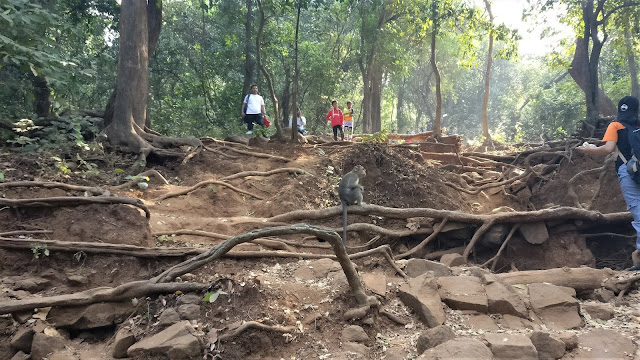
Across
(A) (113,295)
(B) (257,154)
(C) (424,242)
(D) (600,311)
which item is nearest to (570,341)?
(D) (600,311)

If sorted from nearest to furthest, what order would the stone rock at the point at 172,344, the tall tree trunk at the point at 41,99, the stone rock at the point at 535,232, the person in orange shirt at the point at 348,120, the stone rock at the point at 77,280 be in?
the stone rock at the point at 172,344
the stone rock at the point at 77,280
the stone rock at the point at 535,232
the tall tree trunk at the point at 41,99
the person in orange shirt at the point at 348,120

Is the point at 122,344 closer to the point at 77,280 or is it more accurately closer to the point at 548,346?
the point at 77,280

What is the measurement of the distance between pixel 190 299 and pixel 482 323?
2.60m

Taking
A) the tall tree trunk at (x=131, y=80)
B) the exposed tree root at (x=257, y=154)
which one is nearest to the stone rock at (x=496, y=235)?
the exposed tree root at (x=257, y=154)

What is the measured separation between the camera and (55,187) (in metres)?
5.70

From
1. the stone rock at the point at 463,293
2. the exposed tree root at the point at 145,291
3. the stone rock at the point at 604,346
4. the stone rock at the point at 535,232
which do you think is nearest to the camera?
the stone rock at the point at 604,346

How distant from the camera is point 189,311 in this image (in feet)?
11.7

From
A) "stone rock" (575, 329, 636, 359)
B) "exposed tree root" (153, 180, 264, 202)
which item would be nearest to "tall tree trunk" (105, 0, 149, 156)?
"exposed tree root" (153, 180, 264, 202)

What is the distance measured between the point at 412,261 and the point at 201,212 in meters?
3.60

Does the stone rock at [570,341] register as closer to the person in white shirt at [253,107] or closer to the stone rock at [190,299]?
the stone rock at [190,299]

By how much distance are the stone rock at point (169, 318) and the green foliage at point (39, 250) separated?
1806 millimetres

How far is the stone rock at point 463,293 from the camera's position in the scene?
3.96m

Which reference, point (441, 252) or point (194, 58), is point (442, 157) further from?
point (194, 58)

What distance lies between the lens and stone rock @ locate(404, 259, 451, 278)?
15.8 feet
